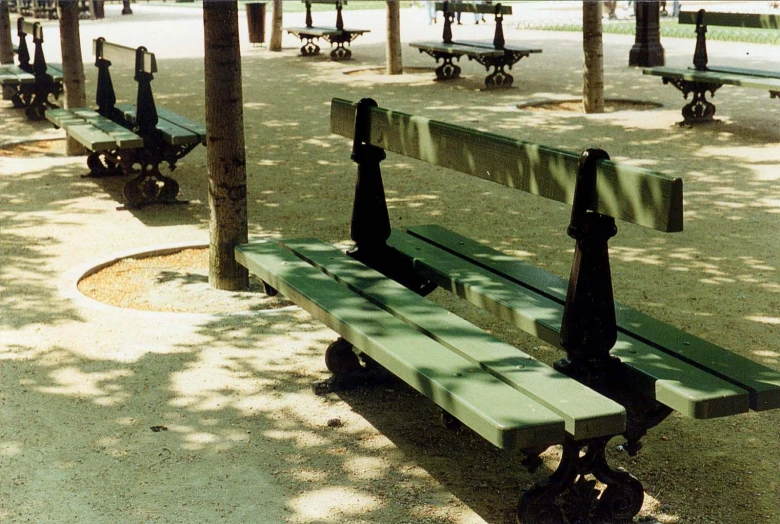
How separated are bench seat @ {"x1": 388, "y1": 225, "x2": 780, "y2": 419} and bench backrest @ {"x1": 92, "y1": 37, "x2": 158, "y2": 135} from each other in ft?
13.7

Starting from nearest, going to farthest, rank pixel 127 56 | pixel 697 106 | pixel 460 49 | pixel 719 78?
pixel 127 56 → pixel 719 78 → pixel 697 106 → pixel 460 49

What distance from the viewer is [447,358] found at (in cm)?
396

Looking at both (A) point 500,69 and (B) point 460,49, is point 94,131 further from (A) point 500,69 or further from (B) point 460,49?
(B) point 460,49

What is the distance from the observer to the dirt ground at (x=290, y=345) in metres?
4.15

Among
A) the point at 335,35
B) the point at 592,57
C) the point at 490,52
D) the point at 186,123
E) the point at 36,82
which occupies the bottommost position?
the point at 186,123

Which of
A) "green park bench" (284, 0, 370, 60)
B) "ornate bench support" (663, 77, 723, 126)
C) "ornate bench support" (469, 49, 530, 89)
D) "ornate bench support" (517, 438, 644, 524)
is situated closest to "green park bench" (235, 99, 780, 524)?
"ornate bench support" (517, 438, 644, 524)

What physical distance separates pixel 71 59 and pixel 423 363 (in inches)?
342

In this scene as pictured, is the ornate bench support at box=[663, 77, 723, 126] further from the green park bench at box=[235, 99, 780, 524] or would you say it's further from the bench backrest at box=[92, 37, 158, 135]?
the green park bench at box=[235, 99, 780, 524]

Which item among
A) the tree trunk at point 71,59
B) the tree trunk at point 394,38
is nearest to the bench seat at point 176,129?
the tree trunk at point 71,59

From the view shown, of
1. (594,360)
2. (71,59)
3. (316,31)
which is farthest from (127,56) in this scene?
(316,31)

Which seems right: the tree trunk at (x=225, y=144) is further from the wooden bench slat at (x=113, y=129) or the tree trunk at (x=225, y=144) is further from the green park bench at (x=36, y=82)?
the green park bench at (x=36, y=82)

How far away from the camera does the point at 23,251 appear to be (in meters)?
7.71

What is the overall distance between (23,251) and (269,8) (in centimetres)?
3035

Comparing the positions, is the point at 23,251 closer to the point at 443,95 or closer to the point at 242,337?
the point at 242,337
